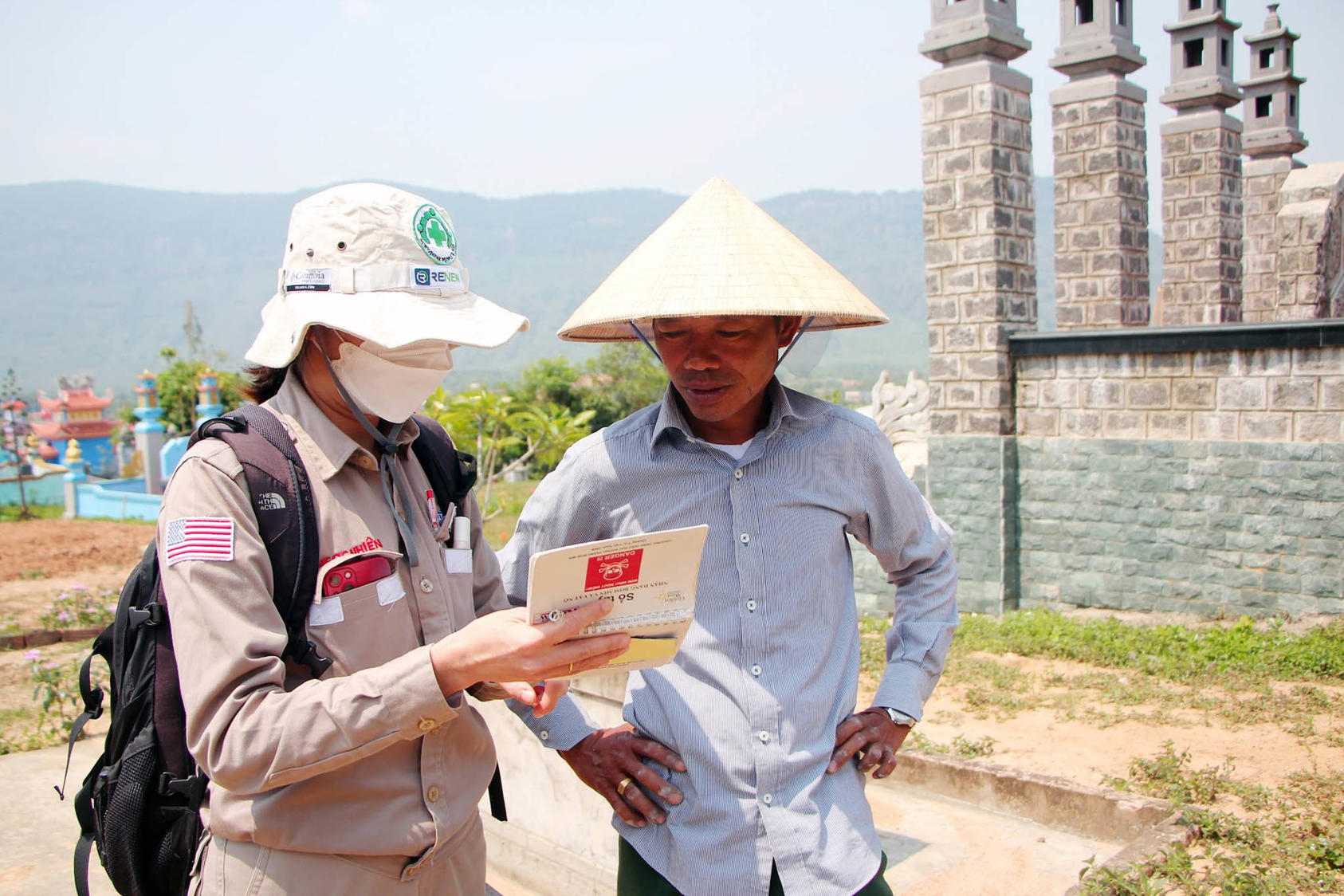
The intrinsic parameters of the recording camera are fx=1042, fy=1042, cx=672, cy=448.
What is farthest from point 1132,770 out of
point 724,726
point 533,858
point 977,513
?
point 977,513

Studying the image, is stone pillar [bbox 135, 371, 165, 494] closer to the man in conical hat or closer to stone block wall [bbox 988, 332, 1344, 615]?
stone block wall [bbox 988, 332, 1344, 615]

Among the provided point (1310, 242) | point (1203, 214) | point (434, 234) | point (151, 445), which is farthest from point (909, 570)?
point (151, 445)

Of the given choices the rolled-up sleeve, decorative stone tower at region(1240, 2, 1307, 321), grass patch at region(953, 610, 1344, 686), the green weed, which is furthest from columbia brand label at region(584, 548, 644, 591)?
decorative stone tower at region(1240, 2, 1307, 321)

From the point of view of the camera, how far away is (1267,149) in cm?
1566

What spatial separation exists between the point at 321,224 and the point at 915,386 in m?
8.38

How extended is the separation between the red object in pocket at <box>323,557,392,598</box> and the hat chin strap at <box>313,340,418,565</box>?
69 mm

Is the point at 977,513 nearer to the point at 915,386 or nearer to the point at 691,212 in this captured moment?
the point at 915,386

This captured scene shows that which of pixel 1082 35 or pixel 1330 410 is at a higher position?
pixel 1082 35

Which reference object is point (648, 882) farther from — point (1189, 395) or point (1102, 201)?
point (1102, 201)

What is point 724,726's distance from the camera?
81.6 inches

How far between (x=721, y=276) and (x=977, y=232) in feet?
23.5

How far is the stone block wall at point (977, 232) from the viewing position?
8688mm

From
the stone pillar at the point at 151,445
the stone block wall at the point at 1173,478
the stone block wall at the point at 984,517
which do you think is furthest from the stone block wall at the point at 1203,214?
the stone pillar at the point at 151,445

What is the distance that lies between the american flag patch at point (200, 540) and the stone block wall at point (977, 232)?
26.3ft
